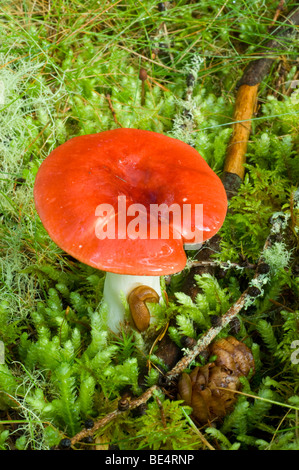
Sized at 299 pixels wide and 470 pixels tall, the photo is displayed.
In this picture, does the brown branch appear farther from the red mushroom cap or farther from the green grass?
the red mushroom cap

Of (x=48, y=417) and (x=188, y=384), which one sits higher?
(x=188, y=384)

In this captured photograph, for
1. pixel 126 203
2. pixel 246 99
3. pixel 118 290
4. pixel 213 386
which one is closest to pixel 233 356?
pixel 213 386

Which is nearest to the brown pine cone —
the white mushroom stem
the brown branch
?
the white mushroom stem

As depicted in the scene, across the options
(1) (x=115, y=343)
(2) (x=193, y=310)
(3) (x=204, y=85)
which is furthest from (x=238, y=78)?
(1) (x=115, y=343)

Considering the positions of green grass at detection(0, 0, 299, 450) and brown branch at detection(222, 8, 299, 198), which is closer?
green grass at detection(0, 0, 299, 450)

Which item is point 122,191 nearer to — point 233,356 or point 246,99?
point 233,356
